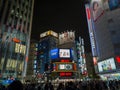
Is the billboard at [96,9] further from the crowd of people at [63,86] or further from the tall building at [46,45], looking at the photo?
the tall building at [46,45]

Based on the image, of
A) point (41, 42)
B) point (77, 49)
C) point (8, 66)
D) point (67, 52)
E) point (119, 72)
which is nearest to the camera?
point (67, 52)

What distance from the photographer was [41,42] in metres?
124

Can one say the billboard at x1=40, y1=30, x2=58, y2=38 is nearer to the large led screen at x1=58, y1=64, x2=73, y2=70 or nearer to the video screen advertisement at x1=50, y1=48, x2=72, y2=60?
the video screen advertisement at x1=50, y1=48, x2=72, y2=60

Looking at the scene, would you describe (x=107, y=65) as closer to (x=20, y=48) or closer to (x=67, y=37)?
(x=20, y=48)

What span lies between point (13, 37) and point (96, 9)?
38.3 m

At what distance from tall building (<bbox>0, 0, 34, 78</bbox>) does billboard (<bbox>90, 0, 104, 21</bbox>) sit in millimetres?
31294

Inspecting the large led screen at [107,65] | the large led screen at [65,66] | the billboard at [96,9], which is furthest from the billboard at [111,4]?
the large led screen at [65,66]

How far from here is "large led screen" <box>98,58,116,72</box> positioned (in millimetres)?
44094

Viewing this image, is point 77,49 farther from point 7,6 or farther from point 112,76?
point 7,6

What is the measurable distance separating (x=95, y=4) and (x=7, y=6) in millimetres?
38450

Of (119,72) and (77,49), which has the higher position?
(77,49)

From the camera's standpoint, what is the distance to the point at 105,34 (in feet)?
173

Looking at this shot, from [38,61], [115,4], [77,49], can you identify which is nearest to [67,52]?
[115,4]

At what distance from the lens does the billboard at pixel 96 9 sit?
56.1 metres
